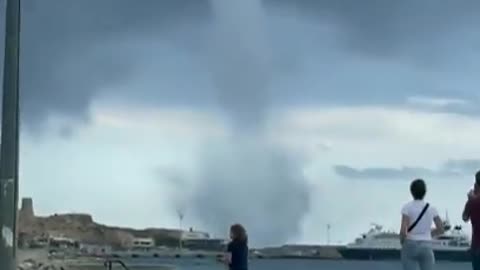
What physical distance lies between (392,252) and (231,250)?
147 m

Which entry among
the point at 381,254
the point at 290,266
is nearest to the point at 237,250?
the point at 290,266

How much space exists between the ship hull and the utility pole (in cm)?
11258

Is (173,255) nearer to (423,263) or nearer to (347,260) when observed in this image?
(347,260)

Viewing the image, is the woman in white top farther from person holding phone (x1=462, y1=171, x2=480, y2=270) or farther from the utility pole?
the utility pole

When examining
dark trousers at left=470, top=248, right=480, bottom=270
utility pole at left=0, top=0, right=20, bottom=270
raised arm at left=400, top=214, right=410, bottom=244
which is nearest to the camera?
dark trousers at left=470, top=248, right=480, bottom=270

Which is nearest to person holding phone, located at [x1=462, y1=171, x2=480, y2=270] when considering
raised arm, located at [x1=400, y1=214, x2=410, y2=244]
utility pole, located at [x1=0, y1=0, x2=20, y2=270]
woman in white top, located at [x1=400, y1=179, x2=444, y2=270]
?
woman in white top, located at [x1=400, y1=179, x2=444, y2=270]

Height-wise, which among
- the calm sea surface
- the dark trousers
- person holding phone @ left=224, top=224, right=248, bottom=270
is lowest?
the dark trousers

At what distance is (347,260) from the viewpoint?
196 m

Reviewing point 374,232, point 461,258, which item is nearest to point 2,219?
point 461,258

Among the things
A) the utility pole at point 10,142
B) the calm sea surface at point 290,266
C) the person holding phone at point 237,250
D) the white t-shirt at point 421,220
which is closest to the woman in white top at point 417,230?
the white t-shirt at point 421,220

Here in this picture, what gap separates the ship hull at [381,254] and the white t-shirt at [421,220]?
111851 mm

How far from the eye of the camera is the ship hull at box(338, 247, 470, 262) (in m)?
131

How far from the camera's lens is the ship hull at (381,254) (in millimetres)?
131363

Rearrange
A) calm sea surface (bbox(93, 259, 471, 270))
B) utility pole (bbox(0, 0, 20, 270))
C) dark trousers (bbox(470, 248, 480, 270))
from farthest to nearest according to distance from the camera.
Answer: calm sea surface (bbox(93, 259, 471, 270)) < utility pole (bbox(0, 0, 20, 270)) < dark trousers (bbox(470, 248, 480, 270))
